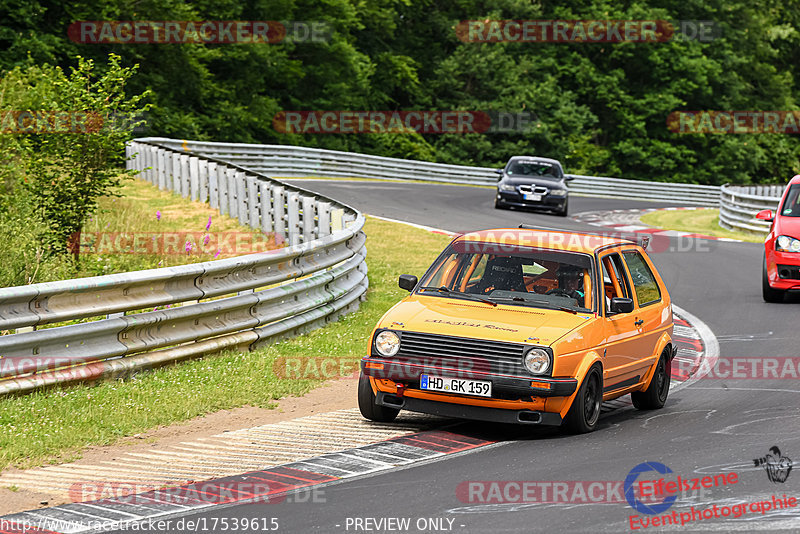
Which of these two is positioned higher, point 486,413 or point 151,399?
point 486,413

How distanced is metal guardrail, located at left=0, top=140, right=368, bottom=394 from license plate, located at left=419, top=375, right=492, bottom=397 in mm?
2723

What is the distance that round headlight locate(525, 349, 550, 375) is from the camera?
8227mm

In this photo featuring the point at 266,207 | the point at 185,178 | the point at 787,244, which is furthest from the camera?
the point at 185,178

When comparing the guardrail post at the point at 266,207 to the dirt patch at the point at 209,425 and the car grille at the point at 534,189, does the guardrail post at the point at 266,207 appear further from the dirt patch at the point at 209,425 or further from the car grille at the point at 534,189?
the car grille at the point at 534,189

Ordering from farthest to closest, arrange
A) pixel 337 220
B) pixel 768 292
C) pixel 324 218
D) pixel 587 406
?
pixel 324 218 → pixel 337 220 → pixel 768 292 → pixel 587 406

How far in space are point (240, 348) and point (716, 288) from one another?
1018 cm

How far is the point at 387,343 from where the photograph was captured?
28.1ft

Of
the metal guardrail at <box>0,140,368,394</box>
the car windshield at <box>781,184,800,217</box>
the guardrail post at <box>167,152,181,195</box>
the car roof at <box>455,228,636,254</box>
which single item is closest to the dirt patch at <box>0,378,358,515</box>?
the metal guardrail at <box>0,140,368,394</box>

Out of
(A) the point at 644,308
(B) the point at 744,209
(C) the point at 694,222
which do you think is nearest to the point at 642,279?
(A) the point at 644,308

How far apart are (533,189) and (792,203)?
15.3 m

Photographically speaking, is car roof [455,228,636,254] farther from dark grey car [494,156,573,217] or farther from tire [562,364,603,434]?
dark grey car [494,156,573,217]

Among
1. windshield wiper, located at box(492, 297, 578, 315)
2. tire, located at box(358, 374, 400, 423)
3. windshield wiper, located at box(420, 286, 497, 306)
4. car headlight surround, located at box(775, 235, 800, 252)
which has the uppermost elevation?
windshield wiper, located at box(420, 286, 497, 306)

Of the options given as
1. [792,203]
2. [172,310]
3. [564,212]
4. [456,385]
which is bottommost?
[564,212]

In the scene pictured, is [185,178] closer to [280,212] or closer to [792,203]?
[280,212]
